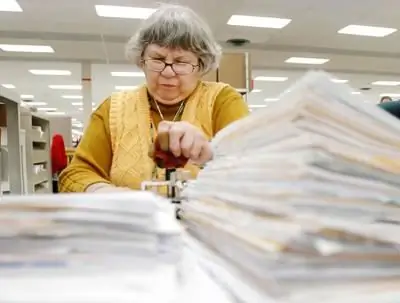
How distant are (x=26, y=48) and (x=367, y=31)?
492cm

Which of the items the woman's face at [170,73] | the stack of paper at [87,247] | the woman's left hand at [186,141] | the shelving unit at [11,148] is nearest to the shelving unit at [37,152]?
the shelving unit at [11,148]

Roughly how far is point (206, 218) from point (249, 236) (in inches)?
Result: 4.3

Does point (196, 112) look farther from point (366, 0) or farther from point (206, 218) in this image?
point (366, 0)

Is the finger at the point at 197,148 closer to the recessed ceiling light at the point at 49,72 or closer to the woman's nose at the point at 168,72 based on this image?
the woman's nose at the point at 168,72

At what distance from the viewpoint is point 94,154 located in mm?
1157

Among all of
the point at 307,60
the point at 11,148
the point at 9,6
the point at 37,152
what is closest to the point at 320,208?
the point at 11,148

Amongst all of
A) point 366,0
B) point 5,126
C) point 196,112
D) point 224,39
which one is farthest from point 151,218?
point 224,39

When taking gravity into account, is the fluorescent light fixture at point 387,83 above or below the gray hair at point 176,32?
above

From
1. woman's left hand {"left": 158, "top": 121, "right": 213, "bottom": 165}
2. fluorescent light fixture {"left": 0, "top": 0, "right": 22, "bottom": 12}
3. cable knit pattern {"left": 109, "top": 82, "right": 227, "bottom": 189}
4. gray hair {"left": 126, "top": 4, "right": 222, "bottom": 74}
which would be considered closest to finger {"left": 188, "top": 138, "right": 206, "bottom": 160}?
woman's left hand {"left": 158, "top": 121, "right": 213, "bottom": 165}

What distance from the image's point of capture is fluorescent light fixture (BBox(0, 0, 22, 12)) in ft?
14.8

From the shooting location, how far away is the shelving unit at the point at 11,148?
195 centimetres

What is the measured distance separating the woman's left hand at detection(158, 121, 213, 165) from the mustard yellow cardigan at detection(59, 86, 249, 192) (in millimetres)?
468

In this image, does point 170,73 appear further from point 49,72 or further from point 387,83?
point 387,83

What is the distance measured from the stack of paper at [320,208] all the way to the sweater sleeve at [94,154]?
0.86 m
